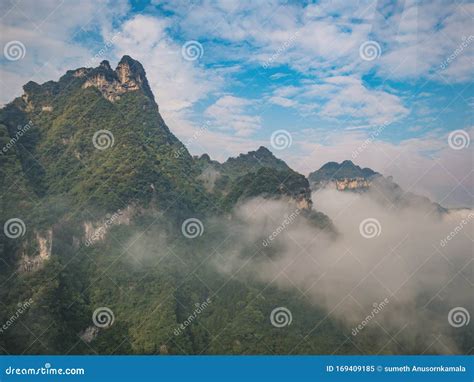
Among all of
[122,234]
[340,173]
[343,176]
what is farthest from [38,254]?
[340,173]

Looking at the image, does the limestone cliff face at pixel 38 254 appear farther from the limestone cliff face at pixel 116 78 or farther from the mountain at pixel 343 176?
the mountain at pixel 343 176

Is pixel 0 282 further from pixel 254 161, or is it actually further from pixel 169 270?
pixel 254 161

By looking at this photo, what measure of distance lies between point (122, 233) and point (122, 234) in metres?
0.13

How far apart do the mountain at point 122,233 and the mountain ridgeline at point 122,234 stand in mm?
115

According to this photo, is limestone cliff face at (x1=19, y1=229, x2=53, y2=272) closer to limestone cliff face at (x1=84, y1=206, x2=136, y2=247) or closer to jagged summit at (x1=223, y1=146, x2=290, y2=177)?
limestone cliff face at (x1=84, y1=206, x2=136, y2=247)

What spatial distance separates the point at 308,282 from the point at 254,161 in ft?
130

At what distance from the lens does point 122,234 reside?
4453 centimetres

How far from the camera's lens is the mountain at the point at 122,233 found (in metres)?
33.4

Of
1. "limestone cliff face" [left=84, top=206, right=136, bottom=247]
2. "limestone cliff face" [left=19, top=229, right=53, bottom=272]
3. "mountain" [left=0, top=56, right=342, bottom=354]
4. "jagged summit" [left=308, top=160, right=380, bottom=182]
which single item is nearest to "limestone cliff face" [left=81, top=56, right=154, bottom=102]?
"mountain" [left=0, top=56, right=342, bottom=354]

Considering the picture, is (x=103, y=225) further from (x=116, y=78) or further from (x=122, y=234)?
(x=116, y=78)

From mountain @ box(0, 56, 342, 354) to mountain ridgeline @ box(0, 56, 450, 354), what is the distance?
0.11 metres

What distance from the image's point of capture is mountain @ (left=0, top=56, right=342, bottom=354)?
33.4 meters

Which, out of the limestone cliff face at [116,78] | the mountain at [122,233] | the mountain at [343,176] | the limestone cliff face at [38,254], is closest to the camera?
the mountain at [122,233]

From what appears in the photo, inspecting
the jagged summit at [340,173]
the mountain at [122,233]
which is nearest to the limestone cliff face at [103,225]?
the mountain at [122,233]
